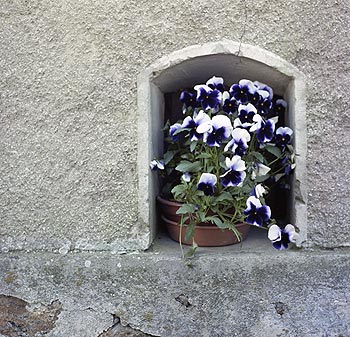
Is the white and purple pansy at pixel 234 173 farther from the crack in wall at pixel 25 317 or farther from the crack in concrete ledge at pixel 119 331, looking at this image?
the crack in wall at pixel 25 317

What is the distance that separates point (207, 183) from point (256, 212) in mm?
191

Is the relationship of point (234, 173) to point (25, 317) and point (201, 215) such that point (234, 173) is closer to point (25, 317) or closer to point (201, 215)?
point (201, 215)

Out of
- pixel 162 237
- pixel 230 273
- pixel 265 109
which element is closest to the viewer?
pixel 230 273

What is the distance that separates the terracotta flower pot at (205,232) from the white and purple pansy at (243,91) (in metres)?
0.45

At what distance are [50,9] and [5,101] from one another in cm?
37

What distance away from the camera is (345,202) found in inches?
68.4

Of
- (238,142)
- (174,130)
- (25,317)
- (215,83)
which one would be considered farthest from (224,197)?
(25,317)

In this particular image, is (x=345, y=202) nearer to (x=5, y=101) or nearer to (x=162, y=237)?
(x=162, y=237)

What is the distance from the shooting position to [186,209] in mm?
1697

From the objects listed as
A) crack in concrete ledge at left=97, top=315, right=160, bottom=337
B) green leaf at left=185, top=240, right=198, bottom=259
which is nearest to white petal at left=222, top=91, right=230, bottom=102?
green leaf at left=185, top=240, right=198, bottom=259

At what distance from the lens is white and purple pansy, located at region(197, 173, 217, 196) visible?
1.65m

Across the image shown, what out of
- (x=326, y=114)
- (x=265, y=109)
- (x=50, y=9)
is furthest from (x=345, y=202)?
(x=50, y=9)

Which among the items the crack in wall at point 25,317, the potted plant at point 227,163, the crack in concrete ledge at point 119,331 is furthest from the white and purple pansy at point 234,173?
the crack in wall at point 25,317

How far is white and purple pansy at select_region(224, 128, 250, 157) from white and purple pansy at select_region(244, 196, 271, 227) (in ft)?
0.54
